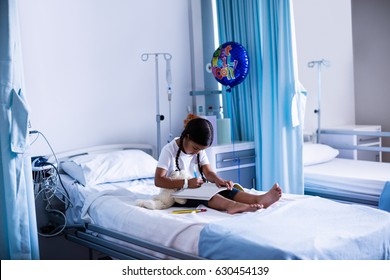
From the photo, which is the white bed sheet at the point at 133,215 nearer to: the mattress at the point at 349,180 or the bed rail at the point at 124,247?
the bed rail at the point at 124,247

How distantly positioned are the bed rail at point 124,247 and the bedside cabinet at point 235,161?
1357mm

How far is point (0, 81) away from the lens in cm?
244

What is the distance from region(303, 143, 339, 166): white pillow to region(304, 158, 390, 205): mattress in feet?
0.17

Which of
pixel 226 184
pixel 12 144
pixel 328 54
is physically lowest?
pixel 226 184

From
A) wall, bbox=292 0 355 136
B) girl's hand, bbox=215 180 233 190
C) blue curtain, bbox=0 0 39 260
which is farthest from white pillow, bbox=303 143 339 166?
blue curtain, bbox=0 0 39 260

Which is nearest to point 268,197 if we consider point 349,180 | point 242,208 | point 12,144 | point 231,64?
point 242,208

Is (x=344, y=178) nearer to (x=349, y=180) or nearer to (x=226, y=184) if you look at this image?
(x=349, y=180)

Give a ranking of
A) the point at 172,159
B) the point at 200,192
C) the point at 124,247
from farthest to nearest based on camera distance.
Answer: the point at 172,159 → the point at 200,192 → the point at 124,247

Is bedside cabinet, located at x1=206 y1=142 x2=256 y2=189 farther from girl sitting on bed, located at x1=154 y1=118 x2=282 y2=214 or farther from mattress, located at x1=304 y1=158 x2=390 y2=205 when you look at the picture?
girl sitting on bed, located at x1=154 y1=118 x2=282 y2=214

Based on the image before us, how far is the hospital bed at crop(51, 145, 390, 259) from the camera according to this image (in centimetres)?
190

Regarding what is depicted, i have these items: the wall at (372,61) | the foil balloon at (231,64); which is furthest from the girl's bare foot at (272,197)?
the wall at (372,61)

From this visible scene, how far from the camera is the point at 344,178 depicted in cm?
349

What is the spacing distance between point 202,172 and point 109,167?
74 centimetres
